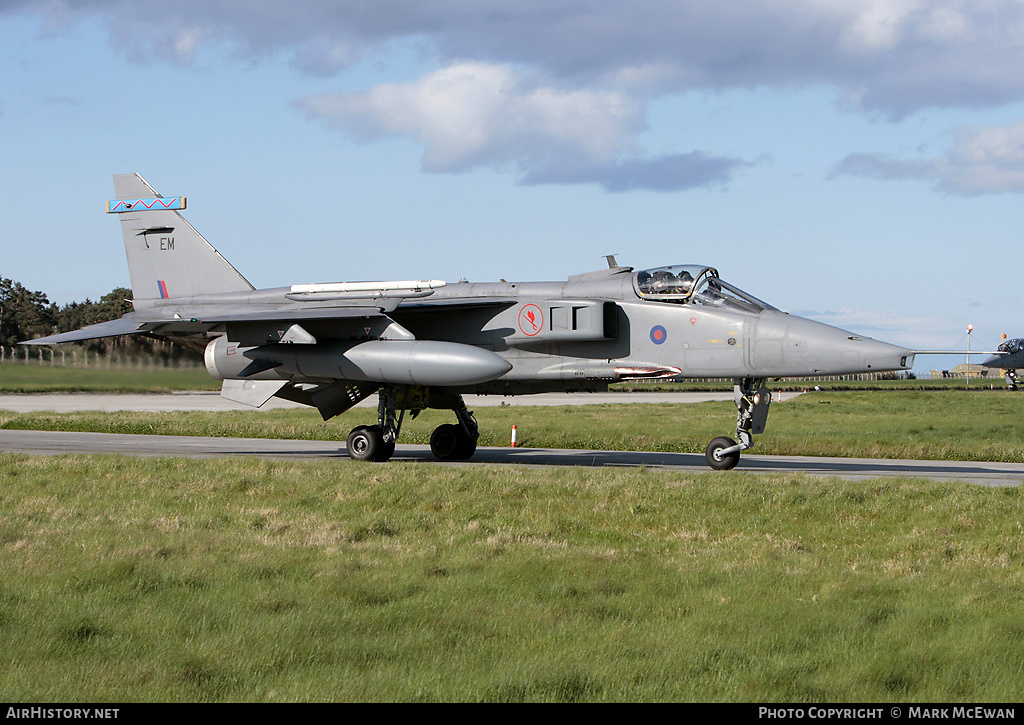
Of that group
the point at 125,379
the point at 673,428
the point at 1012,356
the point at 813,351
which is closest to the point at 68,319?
the point at 125,379

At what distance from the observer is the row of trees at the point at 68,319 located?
68.4 ft

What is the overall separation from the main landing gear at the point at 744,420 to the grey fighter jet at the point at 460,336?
0.08 feet

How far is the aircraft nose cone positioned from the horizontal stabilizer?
12.0m

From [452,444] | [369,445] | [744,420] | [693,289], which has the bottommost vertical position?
[452,444]

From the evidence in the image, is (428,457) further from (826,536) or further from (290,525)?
(826,536)

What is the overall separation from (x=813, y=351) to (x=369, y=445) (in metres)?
8.50

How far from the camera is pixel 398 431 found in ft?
59.3

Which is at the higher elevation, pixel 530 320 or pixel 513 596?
pixel 530 320

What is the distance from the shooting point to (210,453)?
766 inches

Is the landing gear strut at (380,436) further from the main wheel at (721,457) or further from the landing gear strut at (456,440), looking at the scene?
the main wheel at (721,457)

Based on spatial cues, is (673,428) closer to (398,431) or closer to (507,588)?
(398,431)

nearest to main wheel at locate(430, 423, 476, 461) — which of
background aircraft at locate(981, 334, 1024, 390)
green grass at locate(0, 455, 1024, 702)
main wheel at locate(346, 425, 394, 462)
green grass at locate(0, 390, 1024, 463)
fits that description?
main wheel at locate(346, 425, 394, 462)

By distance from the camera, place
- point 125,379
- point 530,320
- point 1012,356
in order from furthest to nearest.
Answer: point 1012,356
point 125,379
point 530,320
